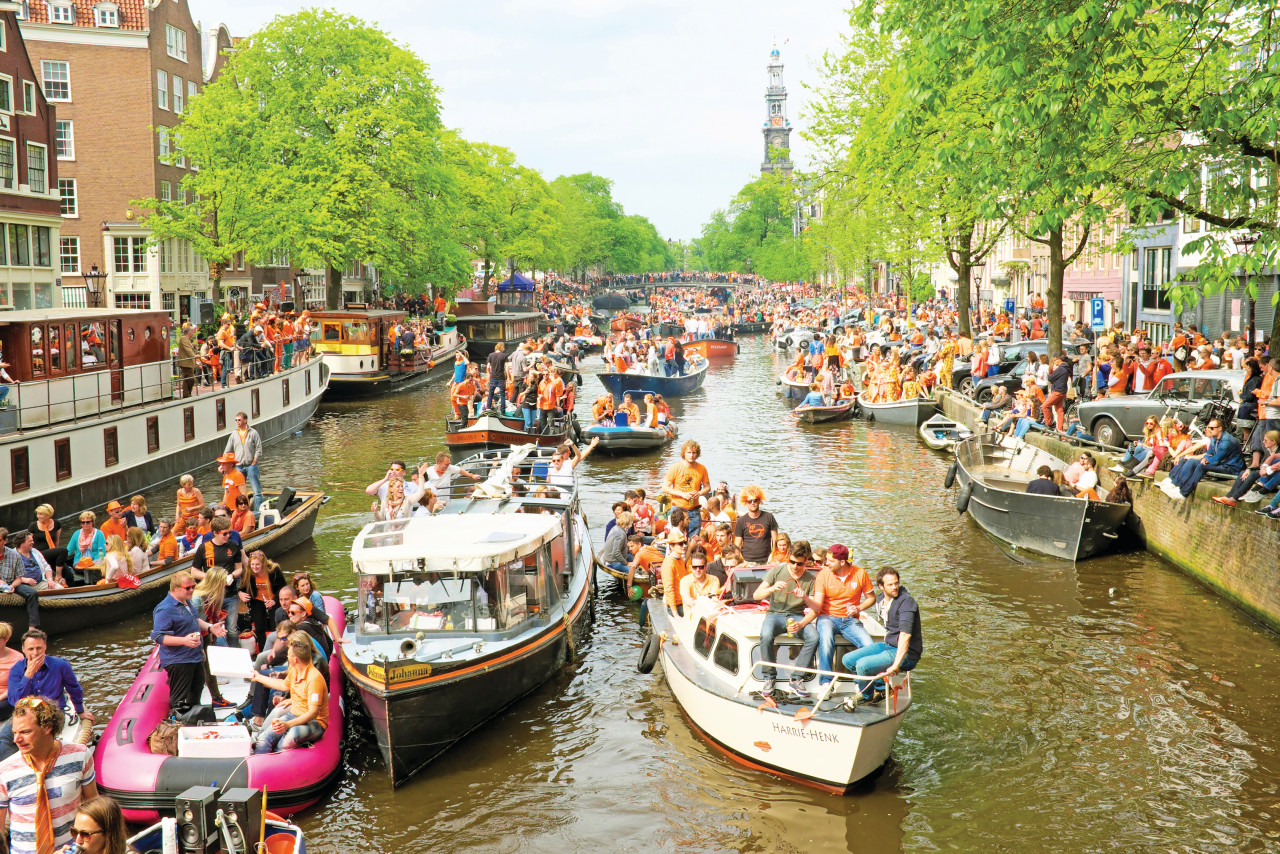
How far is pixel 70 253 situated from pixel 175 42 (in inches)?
486

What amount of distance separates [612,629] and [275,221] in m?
36.6

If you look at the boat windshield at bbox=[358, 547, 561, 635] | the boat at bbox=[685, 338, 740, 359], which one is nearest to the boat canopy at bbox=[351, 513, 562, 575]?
the boat windshield at bbox=[358, 547, 561, 635]

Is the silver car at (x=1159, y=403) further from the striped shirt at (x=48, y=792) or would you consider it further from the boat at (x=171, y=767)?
the striped shirt at (x=48, y=792)

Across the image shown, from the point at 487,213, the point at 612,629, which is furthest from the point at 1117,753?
the point at 487,213

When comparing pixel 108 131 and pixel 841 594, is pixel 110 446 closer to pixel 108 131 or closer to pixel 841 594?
pixel 841 594

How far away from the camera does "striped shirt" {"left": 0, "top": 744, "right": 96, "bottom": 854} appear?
8.20 meters

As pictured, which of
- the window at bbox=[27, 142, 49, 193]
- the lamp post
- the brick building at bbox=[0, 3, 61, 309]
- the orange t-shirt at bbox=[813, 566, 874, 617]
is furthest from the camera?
the lamp post

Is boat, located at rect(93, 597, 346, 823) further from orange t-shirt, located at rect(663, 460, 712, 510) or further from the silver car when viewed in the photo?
the silver car

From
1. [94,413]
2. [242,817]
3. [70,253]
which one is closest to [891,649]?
[242,817]

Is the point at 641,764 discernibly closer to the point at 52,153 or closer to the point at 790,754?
the point at 790,754

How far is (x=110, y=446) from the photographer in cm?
2541

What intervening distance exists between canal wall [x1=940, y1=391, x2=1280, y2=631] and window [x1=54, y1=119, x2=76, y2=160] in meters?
49.1

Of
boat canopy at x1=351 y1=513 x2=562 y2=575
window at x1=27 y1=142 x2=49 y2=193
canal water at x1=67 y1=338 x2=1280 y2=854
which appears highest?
window at x1=27 y1=142 x2=49 y2=193

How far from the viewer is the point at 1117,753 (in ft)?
41.5
